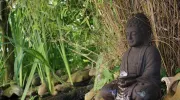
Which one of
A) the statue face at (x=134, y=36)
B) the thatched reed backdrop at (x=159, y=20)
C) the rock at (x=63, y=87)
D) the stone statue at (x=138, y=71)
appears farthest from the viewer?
the rock at (x=63, y=87)

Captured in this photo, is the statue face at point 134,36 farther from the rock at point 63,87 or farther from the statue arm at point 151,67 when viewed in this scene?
the rock at point 63,87

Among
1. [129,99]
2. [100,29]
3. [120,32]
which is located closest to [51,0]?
[100,29]

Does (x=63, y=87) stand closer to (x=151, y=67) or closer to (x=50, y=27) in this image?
(x=50, y=27)

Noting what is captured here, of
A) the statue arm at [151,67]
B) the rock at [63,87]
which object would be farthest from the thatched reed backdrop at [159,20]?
the rock at [63,87]

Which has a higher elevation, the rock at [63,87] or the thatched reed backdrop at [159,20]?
the thatched reed backdrop at [159,20]

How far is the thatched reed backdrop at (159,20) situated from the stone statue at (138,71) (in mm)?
253

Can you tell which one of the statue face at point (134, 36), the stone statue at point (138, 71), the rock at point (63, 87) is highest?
the statue face at point (134, 36)

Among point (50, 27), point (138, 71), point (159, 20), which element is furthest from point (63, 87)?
point (138, 71)

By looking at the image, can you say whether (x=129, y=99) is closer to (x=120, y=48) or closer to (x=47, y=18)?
(x=120, y=48)

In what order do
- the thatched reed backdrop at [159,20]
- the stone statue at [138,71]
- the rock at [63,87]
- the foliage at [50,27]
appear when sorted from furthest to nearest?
the rock at [63,87]
the foliage at [50,27]
the thatched reed backdrop at [159,20]
the stone statue at [138,71]

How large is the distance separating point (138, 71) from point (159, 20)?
1.45 feet

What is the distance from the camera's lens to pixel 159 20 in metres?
2.05

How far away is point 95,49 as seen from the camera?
285cm

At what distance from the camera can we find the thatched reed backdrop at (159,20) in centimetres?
204
